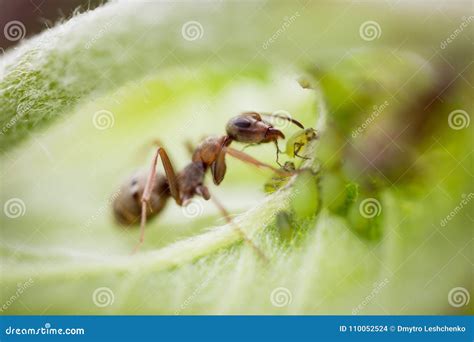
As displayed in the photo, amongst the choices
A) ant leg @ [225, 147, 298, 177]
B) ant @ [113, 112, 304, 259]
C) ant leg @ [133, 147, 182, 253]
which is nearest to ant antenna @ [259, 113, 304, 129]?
ant @ [113, 112, 304, 259]

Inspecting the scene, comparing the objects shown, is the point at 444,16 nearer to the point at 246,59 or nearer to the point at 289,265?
the point at 246,59

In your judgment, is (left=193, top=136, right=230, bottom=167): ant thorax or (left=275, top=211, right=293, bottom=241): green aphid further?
(left=193, top=136, right=230, bottom=167): ant thorax

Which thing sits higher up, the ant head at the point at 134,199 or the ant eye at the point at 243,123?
the ant eye at the point at 243,123

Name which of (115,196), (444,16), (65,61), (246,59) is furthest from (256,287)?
(444,16)

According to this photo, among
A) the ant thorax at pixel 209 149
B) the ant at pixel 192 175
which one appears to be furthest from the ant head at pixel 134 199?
the ant thorax at pixel 209 149

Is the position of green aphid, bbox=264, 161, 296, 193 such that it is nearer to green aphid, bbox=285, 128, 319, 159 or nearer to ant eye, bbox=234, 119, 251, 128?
green aphid, bbox=285, 128, 319, 159

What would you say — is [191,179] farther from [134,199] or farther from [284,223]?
[284,223]

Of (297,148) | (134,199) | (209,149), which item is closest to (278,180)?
(297,148)

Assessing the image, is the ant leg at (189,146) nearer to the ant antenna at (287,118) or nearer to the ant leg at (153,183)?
the ant leg at (153,183)
